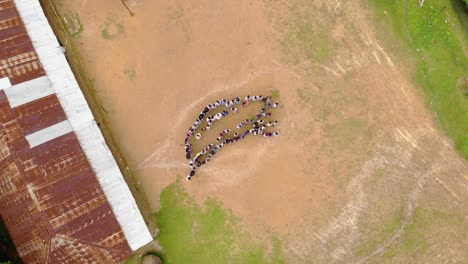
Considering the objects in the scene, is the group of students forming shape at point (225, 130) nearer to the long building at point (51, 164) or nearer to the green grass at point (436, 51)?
the long building at point (51, 164)

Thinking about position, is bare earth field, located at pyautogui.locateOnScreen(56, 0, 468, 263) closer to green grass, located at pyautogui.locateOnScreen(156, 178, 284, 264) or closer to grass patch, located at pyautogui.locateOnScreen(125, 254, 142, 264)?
green grass, located at pyautogui.locateOnScreen(156, 178, 284, 264)

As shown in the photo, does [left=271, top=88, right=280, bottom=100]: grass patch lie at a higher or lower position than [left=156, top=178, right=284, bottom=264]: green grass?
higher

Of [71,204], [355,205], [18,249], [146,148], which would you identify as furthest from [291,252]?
[18,249]

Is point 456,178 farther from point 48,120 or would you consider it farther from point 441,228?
point 48,120

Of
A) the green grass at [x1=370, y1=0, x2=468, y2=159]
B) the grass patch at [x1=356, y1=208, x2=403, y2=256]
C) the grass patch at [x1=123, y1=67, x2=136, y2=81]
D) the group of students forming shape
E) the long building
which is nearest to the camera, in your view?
the long building

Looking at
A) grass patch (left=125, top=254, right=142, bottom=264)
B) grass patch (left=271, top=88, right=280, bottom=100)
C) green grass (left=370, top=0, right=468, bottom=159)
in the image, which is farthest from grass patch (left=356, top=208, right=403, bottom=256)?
grass patch (left=125, top=254, right=142, bottom=264)

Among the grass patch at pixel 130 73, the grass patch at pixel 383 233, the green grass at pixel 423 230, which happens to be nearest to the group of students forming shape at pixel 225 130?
the grass patch at pixel 130 73
